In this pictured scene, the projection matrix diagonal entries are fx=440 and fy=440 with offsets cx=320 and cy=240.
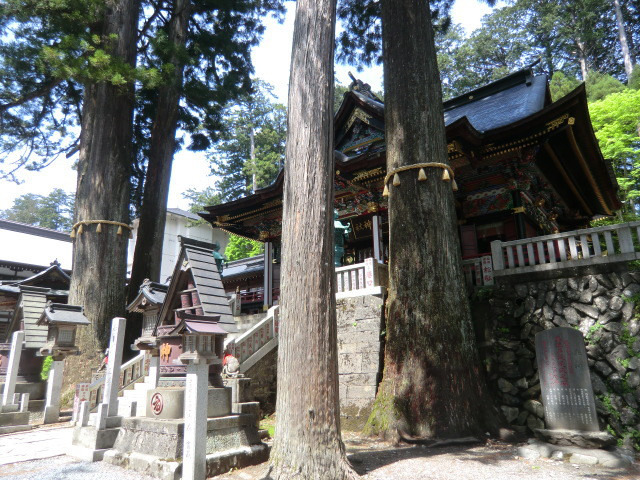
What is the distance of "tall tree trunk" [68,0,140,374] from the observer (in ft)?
34.2

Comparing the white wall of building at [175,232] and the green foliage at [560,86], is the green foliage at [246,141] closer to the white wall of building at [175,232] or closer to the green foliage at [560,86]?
the white wall of building at [175,232]

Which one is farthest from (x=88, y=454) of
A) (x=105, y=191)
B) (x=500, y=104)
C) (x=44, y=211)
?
(x=44, y=211)

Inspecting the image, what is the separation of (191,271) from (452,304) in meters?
4.06

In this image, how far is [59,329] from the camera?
816cm

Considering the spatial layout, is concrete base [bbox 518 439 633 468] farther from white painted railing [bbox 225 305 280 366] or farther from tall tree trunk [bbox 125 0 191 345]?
tall tree trunk [bbox 125 0 191 345]

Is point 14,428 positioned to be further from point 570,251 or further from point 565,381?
point 570,251

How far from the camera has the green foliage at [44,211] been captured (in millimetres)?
48344

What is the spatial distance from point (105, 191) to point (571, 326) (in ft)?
35.7

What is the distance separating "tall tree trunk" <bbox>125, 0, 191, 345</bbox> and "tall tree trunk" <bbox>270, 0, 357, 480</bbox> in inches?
298

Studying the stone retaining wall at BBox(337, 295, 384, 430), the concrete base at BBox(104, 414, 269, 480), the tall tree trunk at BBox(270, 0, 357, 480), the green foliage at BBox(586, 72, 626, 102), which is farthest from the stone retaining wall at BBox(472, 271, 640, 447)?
the green foliage at BBox(586, 72, 626, 102)

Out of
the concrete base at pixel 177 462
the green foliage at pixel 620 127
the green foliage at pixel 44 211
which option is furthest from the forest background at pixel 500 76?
the green foliage at pixel 44 211

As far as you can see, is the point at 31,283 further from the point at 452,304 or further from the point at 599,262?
the point at 599,262

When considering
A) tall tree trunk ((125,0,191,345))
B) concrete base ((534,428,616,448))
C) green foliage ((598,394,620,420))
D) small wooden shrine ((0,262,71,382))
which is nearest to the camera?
concrete base ((534,428,616,448))

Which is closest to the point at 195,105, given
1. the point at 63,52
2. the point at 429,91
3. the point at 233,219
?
the point at 233,219
